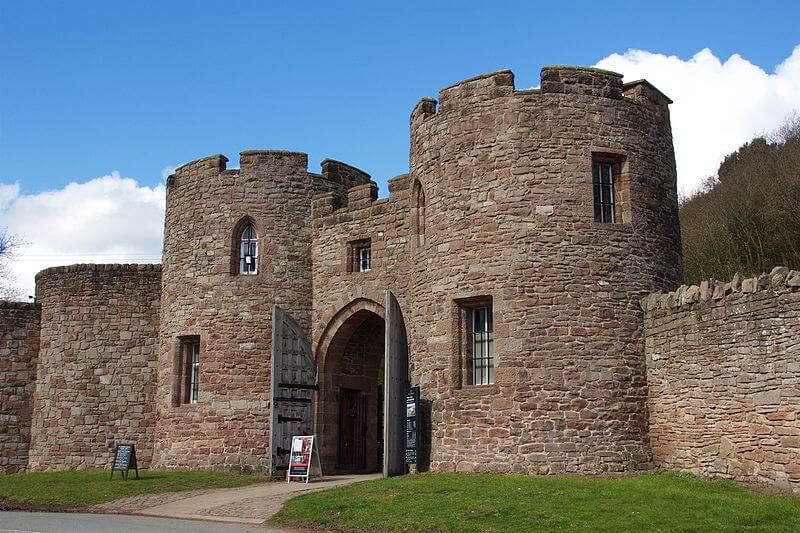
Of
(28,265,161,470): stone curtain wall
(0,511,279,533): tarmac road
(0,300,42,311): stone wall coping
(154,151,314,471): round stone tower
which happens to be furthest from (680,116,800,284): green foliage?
(0,300,42,311): stone wall coping

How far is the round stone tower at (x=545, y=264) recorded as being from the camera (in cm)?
1596

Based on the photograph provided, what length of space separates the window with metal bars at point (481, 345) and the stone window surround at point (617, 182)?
2756 millimetres

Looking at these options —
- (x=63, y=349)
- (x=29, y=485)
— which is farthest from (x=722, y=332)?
(x=63, y=349)

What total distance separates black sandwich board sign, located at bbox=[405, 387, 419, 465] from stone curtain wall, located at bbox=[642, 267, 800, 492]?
4.43 metres

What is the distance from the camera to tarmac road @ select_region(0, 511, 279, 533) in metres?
12.7

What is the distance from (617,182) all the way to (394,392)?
20.1ft

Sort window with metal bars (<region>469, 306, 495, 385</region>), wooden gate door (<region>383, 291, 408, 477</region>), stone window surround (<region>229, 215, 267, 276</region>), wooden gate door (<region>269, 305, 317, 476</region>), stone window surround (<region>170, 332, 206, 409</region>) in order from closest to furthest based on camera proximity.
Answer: window with metal bars (<region>469, 306, 495, 385</region>) < wooden gate door (<region>383, 291, 408, 477</region>) < wooden gate door (<region>269, 305, 317, 476</region>) < stone window surround (<region>229, 215, 267, 276</region>) < stone window surround (<region>170, 332, 206, 409</region>)

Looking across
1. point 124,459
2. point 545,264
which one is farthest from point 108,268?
point 545,264

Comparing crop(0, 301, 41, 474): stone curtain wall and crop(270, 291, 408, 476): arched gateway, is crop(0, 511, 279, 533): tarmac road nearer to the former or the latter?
crop(270, 291, 408, 476): arched gateway

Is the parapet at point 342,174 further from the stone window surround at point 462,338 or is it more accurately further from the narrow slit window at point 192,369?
the stone window surround at point 462,338

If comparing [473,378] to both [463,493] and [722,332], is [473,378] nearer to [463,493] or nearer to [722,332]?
[463,493]

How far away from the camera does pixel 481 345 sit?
1716cm

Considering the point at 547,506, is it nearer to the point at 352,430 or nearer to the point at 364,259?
the point at 364,259

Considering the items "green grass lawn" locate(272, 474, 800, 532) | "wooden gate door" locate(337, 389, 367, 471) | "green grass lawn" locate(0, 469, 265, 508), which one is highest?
"wooden gate door" locate(337, 389, 367, 471)
